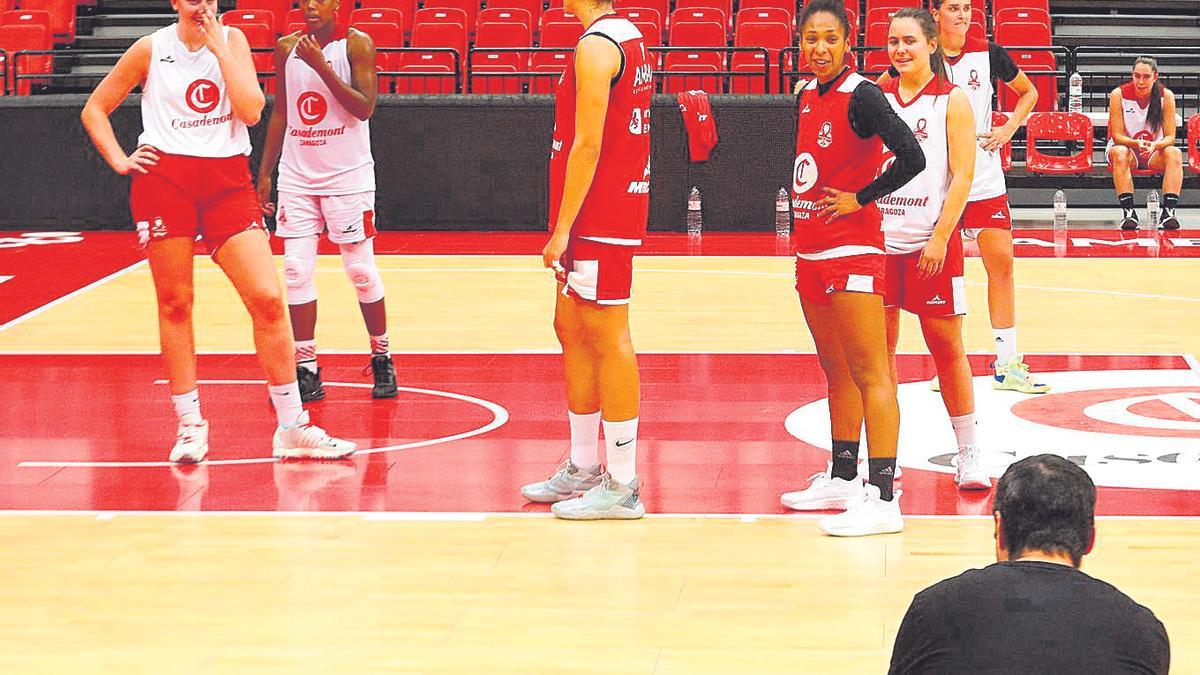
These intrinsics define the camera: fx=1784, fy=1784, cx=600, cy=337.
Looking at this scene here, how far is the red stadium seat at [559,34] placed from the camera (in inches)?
664

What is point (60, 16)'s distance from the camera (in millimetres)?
18703

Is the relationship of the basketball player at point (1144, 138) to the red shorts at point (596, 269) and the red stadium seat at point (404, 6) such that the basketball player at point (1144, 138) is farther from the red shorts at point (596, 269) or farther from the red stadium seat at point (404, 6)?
the red shorts at point (596, 269)

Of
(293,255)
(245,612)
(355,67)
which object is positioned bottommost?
(245,612)

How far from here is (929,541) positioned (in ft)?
18.6

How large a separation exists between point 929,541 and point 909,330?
476 centimetres

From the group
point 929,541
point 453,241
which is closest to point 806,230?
point 929,541

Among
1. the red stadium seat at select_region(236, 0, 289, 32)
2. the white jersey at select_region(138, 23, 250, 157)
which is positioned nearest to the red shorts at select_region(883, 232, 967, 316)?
the white jersey at select_region(138, 23, 250, 157)

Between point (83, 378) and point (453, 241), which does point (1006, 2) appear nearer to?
point (453, 241)

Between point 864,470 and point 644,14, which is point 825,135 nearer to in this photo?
point 864,470

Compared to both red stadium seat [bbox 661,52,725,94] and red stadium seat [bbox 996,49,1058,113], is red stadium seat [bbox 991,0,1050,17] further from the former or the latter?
red stadium seat [bbox 661,52,725,94]

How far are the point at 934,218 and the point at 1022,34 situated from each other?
11383 mm

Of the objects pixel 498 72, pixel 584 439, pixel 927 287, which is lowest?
pixel 584 439

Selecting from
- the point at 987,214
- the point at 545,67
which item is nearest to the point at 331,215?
the point at 987,214

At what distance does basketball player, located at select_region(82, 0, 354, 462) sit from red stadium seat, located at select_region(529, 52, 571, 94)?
32.3ft
